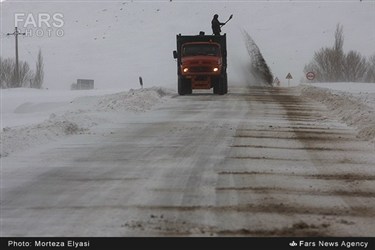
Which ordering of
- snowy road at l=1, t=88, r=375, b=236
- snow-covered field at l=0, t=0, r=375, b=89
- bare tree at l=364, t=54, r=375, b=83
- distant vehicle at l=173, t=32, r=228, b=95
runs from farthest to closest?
snow-covered field at l=0, t=0, r=375, b=89, bare tree at l=364, t=54, r=375, b=83, distant vehicle at l=173, t=32, r=228, b=95, snowy road at l=1, t=88, r=375, b=236

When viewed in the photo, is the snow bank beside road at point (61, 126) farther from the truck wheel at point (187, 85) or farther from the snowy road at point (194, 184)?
the truck wheel at point (187, 85)

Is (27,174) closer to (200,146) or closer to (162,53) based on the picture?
(200,146)

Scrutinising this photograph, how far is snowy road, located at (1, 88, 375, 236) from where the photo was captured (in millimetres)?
6371

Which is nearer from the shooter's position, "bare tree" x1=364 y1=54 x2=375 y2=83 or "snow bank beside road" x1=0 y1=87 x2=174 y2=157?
"snow bank beside road" x1=0 y1=87 x2=174 y2=157

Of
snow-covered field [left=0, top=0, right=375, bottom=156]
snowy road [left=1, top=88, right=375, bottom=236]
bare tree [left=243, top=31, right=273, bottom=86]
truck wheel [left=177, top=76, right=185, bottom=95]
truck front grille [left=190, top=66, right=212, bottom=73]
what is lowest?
snowy road [left=1, top=88, right=375, bottom=236]

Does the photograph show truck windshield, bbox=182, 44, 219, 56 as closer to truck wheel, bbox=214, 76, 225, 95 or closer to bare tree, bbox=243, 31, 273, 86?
truck wheel, bbox=214, 76, 225, 95

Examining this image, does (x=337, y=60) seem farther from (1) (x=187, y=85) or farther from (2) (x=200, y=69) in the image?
(2) (x=200, y=69)

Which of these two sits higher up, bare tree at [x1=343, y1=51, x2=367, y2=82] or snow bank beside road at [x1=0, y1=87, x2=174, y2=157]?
bare tree at [x1=343, y1=51, x2=367, y2=82]

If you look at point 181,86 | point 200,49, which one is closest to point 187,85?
point 181,86

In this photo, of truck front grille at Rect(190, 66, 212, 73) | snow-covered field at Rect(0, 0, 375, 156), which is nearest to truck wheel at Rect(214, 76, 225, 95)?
truck front grille at Rect(190, 66, 212, 73)

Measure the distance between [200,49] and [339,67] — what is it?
129ft

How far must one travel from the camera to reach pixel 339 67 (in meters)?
63.4

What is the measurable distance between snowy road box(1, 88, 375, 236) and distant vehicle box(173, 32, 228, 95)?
12.5 metres
